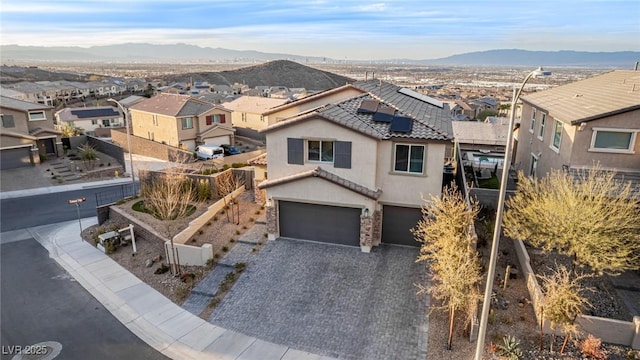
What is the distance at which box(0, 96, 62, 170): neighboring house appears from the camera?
37.2 metres

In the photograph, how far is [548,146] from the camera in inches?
922

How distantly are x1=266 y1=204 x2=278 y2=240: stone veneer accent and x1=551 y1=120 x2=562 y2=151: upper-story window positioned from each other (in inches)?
628

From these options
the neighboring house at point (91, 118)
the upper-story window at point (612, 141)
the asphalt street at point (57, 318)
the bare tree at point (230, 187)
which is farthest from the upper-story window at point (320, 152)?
the neighboring house at point (91, 118)

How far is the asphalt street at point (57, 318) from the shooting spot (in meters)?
13.9

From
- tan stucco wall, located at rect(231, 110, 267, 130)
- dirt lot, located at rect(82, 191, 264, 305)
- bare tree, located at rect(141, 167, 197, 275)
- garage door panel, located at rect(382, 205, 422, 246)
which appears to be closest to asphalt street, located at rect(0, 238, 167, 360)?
dirt lot, located at rect(82, 191, 264, 305)

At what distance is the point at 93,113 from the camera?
61.2 metres

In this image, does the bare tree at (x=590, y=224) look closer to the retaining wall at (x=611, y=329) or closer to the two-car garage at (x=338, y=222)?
the retaining wall at (x=611, y=329)

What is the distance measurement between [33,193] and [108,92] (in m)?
85.5

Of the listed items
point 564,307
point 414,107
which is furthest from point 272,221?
point 564,307

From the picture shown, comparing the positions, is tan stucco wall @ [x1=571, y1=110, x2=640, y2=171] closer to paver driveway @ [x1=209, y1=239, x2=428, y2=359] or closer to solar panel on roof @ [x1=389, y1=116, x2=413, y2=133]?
solar panel on roof @ [x1=389, y1=116, x2=413, y2=133]

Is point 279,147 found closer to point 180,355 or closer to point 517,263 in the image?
point 180,355

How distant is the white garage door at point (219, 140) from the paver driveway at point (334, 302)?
107 ft

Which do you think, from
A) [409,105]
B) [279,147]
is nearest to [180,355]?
[279,147]

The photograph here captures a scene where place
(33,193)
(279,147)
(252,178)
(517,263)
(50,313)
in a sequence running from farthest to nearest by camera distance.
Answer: (33,193)
(252,178)
(279,147)
(517,263)
(50,313)
